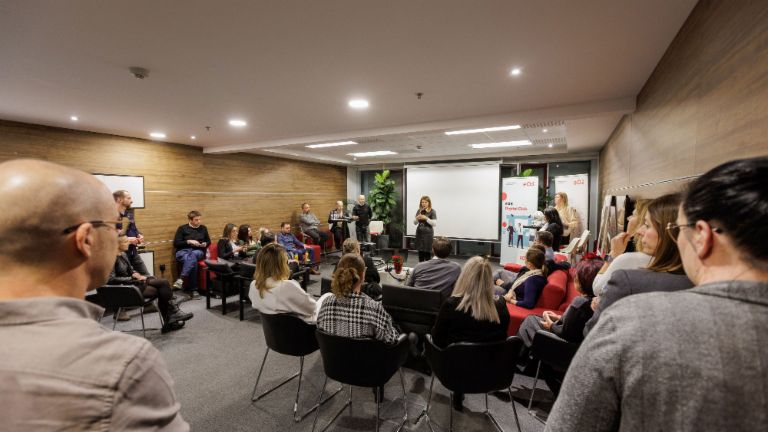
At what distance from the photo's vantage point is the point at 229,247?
16.6 ft

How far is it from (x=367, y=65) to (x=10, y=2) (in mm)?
1938

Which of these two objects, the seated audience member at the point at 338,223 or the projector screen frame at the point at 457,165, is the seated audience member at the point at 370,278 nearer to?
the seated audience member at the point at 338,223

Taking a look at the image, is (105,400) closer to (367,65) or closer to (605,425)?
(605,425)

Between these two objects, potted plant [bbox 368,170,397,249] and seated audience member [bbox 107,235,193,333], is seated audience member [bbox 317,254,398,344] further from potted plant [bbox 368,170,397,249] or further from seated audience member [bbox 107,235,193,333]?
potted plant [bbox 368,170,397,249]

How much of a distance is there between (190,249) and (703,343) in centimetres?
629

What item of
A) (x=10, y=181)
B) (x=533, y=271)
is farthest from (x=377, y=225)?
(x=10, y=181)

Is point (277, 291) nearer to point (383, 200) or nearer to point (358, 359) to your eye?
point (358, 359)

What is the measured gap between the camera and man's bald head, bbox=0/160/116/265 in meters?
0.61

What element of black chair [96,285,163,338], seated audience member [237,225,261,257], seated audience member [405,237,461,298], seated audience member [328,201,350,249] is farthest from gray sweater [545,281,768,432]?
seated audience member [328,201,350,249]

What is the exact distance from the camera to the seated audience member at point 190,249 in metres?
5.27

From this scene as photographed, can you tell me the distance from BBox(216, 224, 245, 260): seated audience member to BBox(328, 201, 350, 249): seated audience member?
3.31 m

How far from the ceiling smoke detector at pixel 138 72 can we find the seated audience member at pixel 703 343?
322cm

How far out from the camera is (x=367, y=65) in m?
2.42

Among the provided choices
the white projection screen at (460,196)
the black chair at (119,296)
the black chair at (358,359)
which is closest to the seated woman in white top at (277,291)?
the black chair at (358,359)
